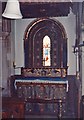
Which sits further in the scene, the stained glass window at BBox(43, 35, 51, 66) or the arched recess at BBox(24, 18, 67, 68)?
the stained glass window at BBox(43, 35, 51, 66)

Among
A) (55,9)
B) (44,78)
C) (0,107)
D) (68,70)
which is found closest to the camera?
(0,107)

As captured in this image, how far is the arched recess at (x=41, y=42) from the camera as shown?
24.7 feet

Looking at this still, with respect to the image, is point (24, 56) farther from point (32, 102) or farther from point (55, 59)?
point (32, 102)

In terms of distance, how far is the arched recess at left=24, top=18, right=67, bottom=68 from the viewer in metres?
7.53

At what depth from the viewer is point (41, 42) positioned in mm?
7691

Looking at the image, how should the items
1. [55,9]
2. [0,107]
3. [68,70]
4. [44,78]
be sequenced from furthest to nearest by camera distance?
[68,70], [44,78], [55,9], [0,107]

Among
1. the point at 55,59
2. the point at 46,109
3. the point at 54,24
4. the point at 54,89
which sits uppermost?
the point at 54,24

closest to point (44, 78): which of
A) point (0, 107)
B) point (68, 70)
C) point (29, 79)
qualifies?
point (29, 79)

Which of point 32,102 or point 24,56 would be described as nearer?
point 32,102

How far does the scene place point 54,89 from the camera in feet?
22.5

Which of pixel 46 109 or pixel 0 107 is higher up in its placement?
pixel 0 107

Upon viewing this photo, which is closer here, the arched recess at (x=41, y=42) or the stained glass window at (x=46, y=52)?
the arched recess at (x=41, y=42)

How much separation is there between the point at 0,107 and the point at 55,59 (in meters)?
4.00

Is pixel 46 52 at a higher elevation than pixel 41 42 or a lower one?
lower
